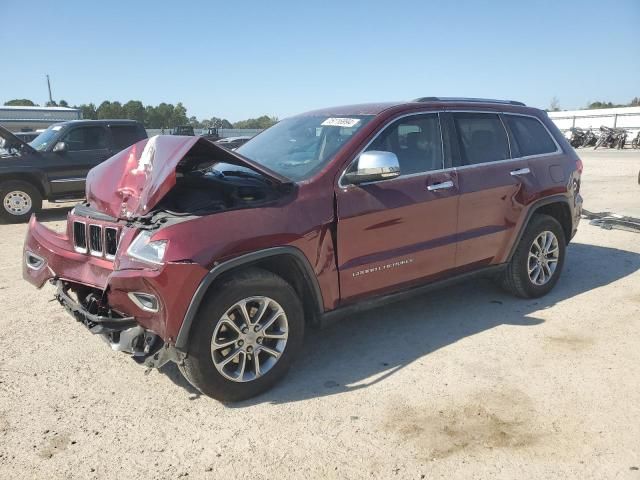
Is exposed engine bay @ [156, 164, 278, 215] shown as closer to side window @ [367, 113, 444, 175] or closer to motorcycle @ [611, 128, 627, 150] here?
side window @ [367, 113, 444, 175]

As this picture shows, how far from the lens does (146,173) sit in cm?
334

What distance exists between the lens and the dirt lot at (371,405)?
2621mm

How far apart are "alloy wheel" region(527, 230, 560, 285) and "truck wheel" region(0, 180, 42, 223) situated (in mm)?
9417

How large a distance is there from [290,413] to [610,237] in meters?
6.45

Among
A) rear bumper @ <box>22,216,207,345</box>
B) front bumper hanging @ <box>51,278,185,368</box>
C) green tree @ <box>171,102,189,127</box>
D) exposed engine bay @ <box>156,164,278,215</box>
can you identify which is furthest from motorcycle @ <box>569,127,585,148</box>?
green tree @ <box>171,102,189,127</box>

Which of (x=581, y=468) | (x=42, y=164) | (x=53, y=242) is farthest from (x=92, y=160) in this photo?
(x=581, y=468)

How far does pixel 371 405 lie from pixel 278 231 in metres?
1.23

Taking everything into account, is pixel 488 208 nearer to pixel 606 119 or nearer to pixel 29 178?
pixel 29 178

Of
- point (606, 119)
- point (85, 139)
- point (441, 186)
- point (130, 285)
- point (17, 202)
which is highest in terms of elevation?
point (606, 119)

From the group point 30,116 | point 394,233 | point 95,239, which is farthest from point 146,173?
point 30,116

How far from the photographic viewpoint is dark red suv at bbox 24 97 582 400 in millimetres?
2943

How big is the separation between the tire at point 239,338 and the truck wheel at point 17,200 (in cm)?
876

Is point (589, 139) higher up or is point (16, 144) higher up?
point (16, 144)

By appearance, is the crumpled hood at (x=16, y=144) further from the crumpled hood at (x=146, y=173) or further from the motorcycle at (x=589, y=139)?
the motorcycle at (x=589, y=139)
